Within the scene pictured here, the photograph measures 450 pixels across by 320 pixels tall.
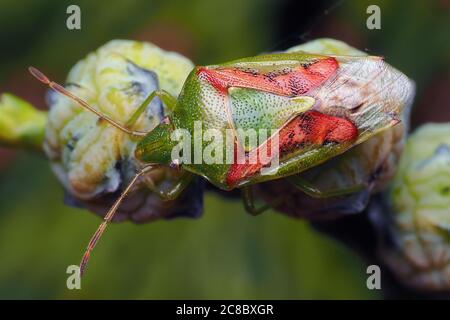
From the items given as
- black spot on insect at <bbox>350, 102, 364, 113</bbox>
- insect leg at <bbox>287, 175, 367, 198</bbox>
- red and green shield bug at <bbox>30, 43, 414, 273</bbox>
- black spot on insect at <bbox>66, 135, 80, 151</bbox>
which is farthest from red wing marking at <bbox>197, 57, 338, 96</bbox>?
Result: black spot on insect at <bbox>66, 135, 80, 151</bbox>

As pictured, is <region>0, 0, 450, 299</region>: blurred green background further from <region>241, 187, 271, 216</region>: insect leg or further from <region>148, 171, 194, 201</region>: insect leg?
<region>148, 171, 194, 201</region>: insect leg

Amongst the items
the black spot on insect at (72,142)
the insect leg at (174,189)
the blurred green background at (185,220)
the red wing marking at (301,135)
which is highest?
the black spot on insect at (72,142)

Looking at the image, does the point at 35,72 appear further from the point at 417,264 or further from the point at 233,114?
the point at 417,264

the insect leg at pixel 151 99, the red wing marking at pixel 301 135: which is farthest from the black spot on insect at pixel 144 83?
the red wing marking at pixel 301 135

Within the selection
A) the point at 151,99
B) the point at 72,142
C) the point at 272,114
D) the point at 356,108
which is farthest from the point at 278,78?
the point at 72,142

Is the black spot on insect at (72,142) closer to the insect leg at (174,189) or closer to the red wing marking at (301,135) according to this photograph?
the insect leg at (174,189)
